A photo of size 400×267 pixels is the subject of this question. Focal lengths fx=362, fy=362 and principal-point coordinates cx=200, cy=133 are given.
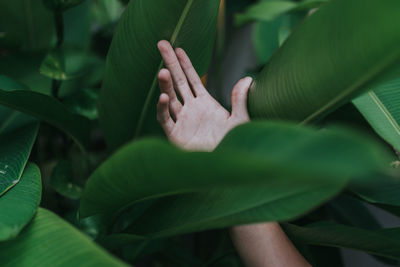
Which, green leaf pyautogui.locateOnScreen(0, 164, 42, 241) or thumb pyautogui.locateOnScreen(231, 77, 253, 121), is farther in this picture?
thumb pyautogui.locateOnScreen(231, 77, 253, 121)

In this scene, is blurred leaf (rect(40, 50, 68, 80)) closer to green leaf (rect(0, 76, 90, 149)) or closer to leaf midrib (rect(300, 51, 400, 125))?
green leaf (rect(0, 76, 90, 149))

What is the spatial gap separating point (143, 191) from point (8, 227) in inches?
5.4

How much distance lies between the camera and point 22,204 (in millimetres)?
408

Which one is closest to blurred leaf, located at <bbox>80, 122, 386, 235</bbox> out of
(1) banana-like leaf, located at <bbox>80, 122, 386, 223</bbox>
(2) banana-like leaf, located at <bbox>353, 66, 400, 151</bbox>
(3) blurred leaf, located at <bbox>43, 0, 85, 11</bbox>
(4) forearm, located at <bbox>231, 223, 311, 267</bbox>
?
(1) banana-like leaf, located at <bbox>80, 122, 386, 223</bbox>

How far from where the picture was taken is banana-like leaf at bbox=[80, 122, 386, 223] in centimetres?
21

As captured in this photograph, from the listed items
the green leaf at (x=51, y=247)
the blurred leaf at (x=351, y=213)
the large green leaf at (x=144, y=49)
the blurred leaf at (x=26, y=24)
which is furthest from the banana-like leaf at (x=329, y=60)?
the blurred leaf at (x=26, y=24)

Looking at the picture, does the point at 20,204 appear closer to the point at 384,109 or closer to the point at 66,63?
the point at 66,63

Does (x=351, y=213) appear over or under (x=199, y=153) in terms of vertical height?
under

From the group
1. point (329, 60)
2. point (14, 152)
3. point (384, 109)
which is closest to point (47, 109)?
point (14, 152)

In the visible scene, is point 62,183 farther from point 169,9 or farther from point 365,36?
point 365,36

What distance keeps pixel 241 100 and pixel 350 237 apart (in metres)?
0.23

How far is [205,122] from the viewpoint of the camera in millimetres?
521

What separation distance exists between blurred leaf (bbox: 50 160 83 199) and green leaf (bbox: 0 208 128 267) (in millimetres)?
209

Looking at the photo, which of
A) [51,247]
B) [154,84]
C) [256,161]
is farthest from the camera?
[154,84]
